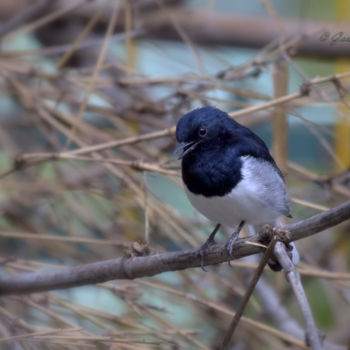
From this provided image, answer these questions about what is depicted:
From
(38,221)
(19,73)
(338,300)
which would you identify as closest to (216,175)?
(19,73)

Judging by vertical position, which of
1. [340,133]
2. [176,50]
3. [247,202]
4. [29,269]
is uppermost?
[176,50]

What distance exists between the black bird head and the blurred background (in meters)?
0.09

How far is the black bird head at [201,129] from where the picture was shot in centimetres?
125

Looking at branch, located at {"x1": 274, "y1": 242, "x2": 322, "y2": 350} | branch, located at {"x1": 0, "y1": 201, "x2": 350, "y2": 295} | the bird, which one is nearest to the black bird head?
the bird

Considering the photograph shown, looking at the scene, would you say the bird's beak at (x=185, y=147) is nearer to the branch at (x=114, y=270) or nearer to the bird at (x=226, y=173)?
the bird at (x=226, y=173)

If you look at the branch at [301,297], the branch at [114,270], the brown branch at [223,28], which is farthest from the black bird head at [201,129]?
A: the brown branch at [223,28]

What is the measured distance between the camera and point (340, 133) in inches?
99.0

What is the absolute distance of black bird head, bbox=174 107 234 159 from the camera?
125 centimetres

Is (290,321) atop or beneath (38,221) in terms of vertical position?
beneath

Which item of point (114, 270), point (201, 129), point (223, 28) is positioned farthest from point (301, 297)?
point (223, 28)

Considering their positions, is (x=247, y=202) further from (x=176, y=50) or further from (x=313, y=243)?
(x=176, y=50)

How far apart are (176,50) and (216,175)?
218 centimetres

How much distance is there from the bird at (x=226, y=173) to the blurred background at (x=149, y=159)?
0.26ft

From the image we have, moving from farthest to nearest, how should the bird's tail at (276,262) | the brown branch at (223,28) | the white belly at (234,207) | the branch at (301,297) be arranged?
the brown branch at (223,28), the white belly at (234,207), the bird's tail at (276,262), the branch at (301,297)
